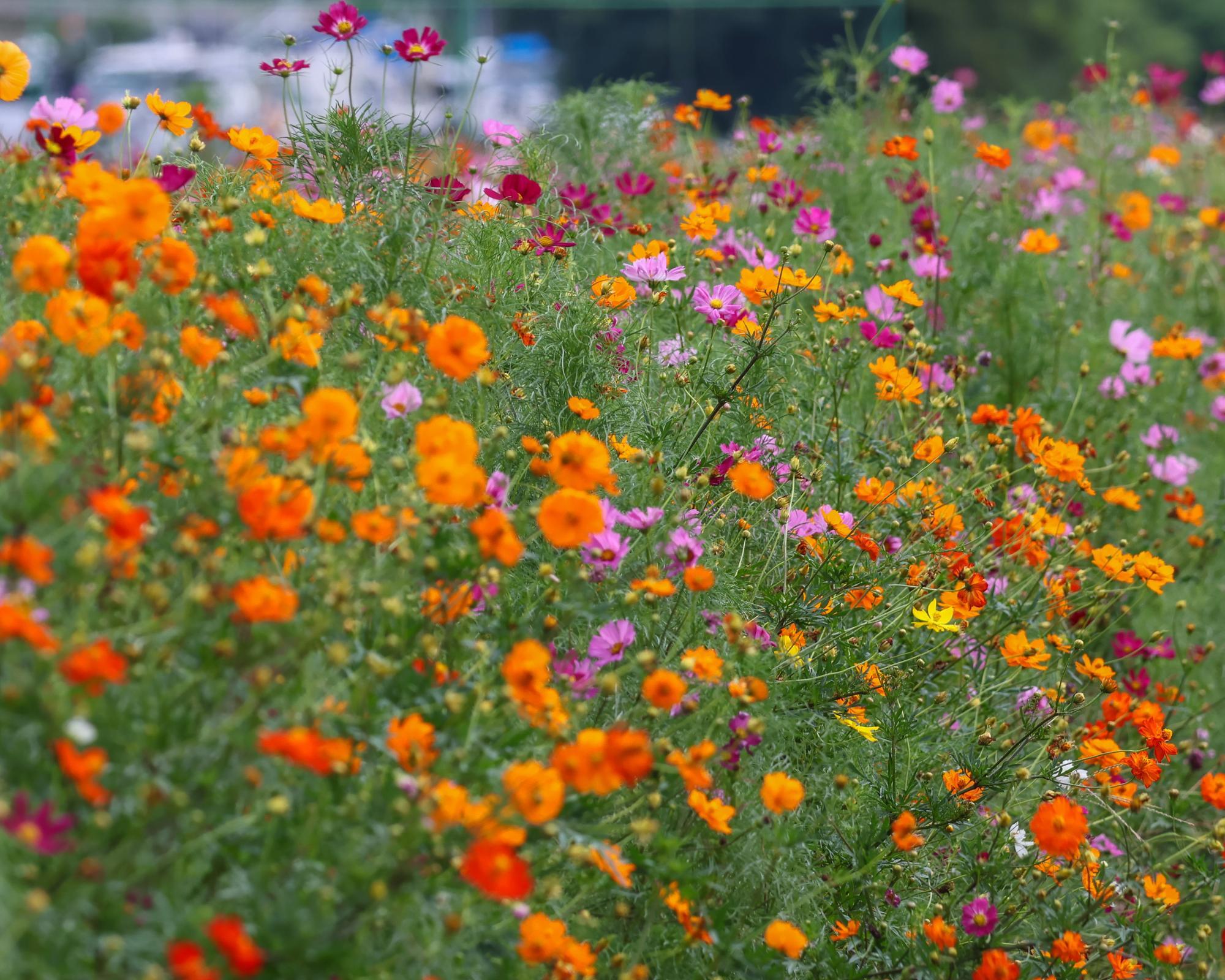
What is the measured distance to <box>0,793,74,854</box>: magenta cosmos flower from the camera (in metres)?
1.07

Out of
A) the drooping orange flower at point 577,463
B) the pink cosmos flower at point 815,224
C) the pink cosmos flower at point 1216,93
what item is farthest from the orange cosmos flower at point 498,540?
the pink cosmos flower at point 1216,93

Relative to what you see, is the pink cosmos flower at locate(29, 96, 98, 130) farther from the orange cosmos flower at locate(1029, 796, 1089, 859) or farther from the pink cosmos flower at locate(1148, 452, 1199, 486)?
the pink cosmos flower at locate(1148, 452, 1199, 486)

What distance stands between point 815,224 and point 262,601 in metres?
2.24

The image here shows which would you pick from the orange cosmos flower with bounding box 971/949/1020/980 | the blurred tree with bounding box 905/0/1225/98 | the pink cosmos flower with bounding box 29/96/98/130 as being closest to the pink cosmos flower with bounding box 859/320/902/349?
the orange cosmos flower with bounding box 971/949/1020/980

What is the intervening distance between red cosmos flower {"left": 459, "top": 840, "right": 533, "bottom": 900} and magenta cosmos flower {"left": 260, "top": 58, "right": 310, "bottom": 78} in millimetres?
1554

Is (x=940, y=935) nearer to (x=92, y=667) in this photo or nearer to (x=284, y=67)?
(x=92, y=667)

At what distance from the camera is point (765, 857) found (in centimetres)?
180

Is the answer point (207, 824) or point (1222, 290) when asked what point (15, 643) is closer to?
point (207, 824)

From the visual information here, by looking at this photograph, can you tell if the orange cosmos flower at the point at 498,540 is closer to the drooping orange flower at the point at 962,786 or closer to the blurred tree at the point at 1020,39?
the drooping orange flower at the point at 962,786

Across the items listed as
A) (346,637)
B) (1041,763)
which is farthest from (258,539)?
(1041,763)

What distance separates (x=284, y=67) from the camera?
7.49 ft

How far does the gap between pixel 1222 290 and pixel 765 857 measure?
3802mm

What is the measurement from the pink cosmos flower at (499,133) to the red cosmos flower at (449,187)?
0.14 m

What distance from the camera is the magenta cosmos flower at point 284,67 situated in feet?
7.45
